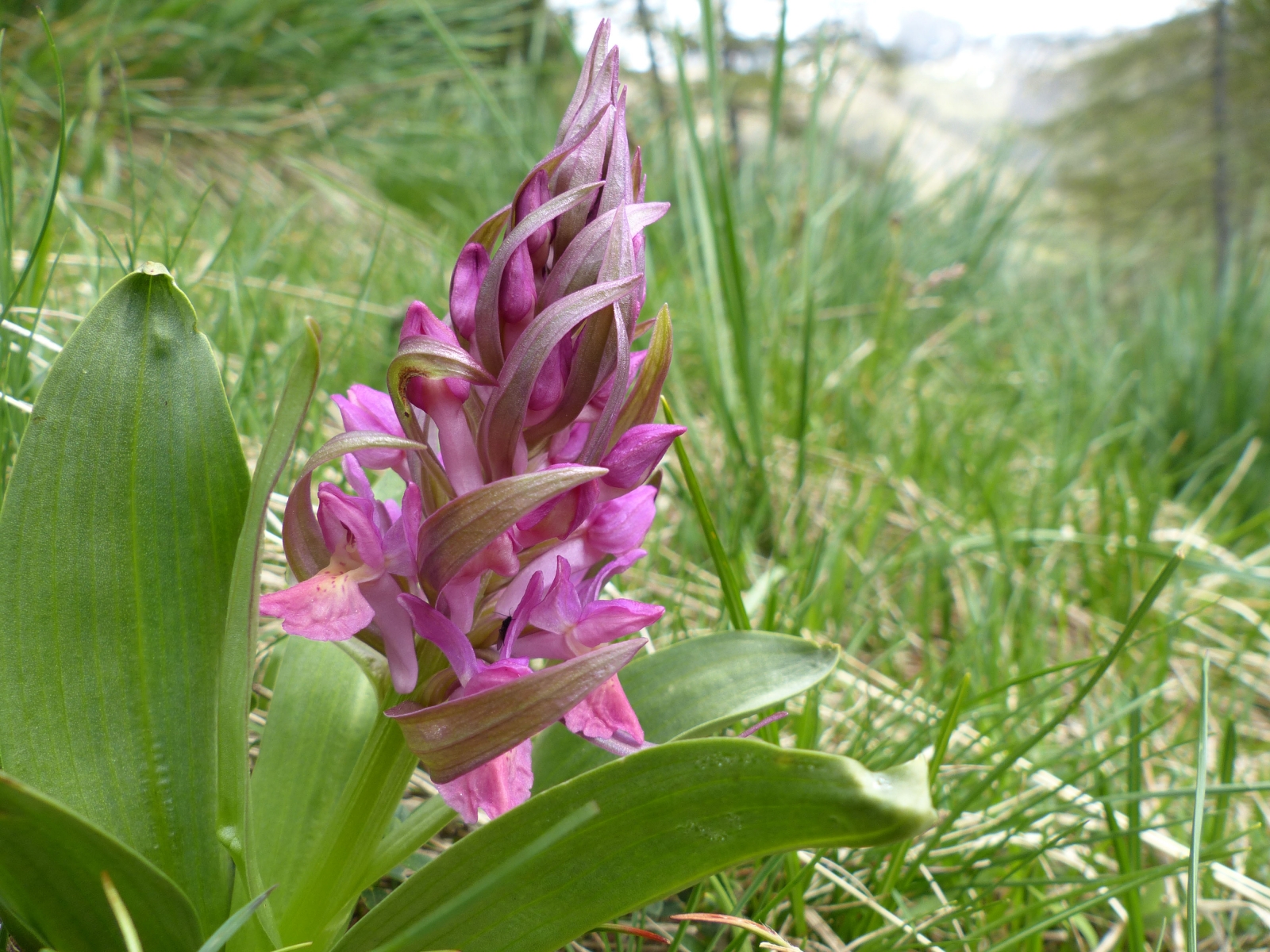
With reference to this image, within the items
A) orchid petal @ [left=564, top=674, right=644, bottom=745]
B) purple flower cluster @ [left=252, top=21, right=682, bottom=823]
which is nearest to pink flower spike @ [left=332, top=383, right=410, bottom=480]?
purple flower cluster @ [left=252, top=21, right=682, bottom=823]

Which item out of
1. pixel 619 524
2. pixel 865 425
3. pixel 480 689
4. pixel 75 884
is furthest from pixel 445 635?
pixel 865 425

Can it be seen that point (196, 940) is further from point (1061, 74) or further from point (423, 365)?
point (1061, 74)

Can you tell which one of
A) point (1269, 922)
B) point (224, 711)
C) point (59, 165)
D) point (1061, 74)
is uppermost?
point (1061, 74)

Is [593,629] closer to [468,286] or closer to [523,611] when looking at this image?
[523,611]

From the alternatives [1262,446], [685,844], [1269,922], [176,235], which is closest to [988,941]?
[1269,922]

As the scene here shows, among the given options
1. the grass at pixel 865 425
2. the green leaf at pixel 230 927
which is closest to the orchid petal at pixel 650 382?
the grass at pixel 865 425

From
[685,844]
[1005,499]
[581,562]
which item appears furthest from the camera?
[1005,499]
